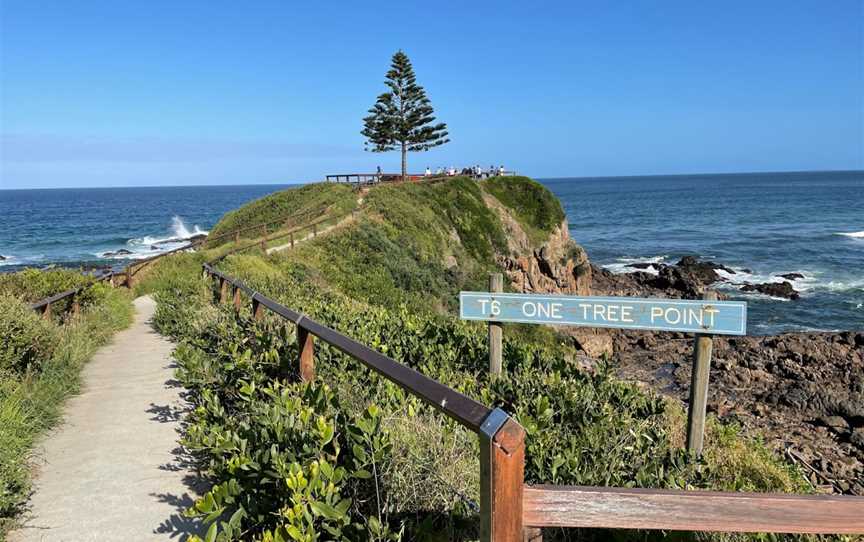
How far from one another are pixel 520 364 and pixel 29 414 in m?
4.65

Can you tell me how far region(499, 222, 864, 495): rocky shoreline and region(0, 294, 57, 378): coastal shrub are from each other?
7036 mm

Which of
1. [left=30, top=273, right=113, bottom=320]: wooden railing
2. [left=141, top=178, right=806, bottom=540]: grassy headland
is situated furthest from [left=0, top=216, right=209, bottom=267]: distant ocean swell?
[left=141, top=178, right=806, bottom=540]: grassy headland

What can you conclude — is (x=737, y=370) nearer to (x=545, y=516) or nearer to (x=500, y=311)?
(x=500, y=311)

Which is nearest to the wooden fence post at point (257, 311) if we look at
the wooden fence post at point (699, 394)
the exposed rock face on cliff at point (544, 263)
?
the wooden fence post at point (699, 394)

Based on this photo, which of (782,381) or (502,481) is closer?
(502,481)

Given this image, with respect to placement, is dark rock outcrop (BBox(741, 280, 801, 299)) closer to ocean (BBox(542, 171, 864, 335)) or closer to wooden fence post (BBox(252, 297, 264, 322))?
ocean (BBox(542, 171, 864, 335))

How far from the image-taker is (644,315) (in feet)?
16.9

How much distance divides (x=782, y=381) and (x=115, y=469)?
65.3ft

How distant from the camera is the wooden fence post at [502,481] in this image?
1631 millimetres

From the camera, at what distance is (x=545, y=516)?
168 centimetres

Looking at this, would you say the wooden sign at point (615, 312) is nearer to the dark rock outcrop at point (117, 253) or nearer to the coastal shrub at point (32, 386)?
the coastal shrub at point (32, 386)

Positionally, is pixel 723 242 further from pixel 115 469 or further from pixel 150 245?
pixel 115 469

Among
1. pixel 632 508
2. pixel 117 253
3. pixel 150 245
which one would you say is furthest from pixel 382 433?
pixel 150 245

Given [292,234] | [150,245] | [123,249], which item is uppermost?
[292,234]
